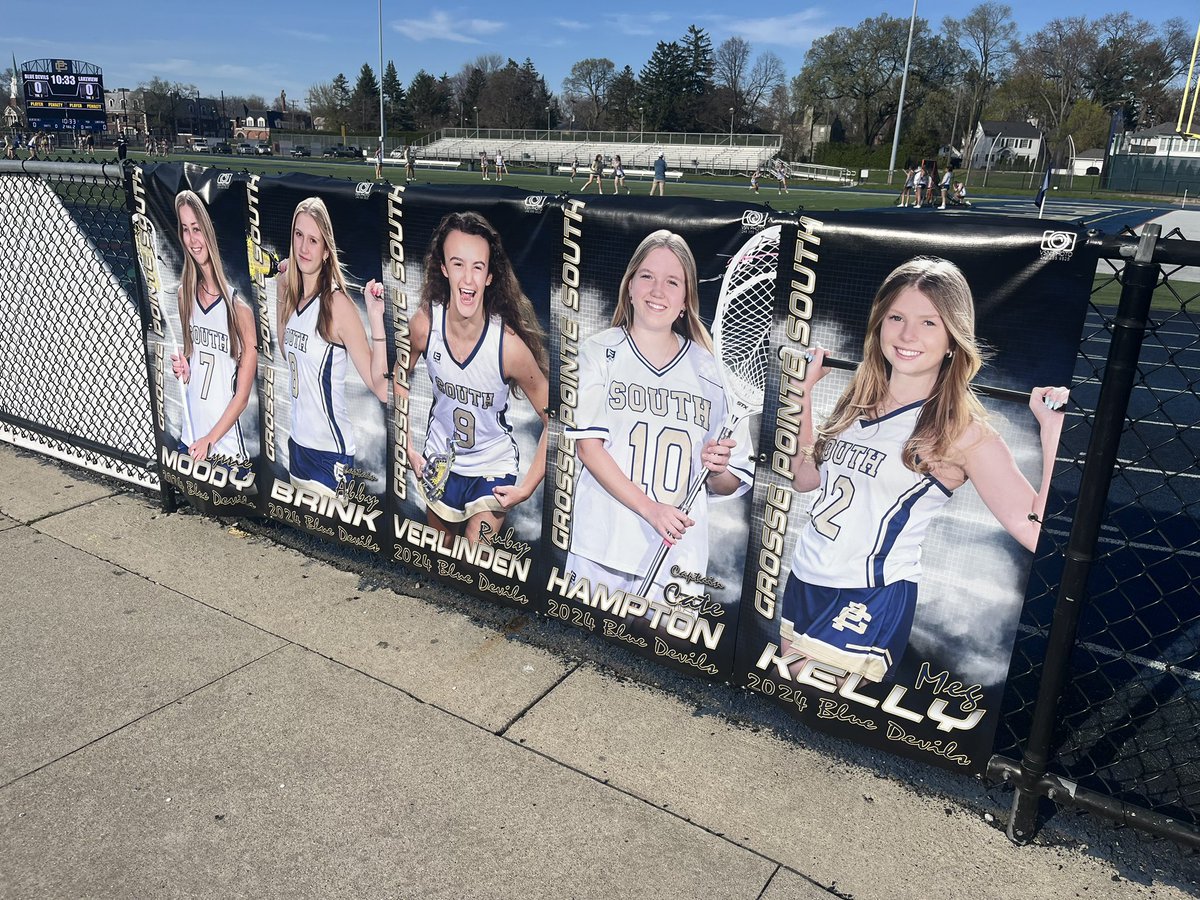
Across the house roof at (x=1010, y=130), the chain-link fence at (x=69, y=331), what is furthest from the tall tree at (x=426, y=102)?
the chain-link fence at (x=69, y=331)

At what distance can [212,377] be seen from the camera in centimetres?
513

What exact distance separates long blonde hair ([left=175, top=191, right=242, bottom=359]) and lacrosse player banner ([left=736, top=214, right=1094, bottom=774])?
322cm

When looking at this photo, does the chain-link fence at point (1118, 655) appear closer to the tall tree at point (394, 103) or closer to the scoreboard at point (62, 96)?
the scoreboard at point (62, 96)

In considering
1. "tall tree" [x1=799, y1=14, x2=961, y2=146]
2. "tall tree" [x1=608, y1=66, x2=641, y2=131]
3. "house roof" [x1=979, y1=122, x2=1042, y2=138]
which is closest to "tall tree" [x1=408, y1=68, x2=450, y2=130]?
"tall tree" [x1=608, y1=66, x2=641, y2=131]

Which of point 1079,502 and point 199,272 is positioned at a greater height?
point 199,272

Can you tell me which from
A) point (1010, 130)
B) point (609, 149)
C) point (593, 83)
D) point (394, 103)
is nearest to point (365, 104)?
point (394, 103)

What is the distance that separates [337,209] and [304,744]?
2.52m

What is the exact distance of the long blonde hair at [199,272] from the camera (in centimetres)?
490

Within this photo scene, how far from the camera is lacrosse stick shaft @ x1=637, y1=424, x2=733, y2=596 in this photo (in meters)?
3.51

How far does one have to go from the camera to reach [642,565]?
3793 millimetres

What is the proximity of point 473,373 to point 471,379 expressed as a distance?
0.03 m

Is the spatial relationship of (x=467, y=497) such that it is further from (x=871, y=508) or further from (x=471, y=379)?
(x=871, y=508)

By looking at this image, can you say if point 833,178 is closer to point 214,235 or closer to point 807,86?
point 807,86

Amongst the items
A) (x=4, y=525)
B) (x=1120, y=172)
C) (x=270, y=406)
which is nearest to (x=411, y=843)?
(x=270, y=406)
